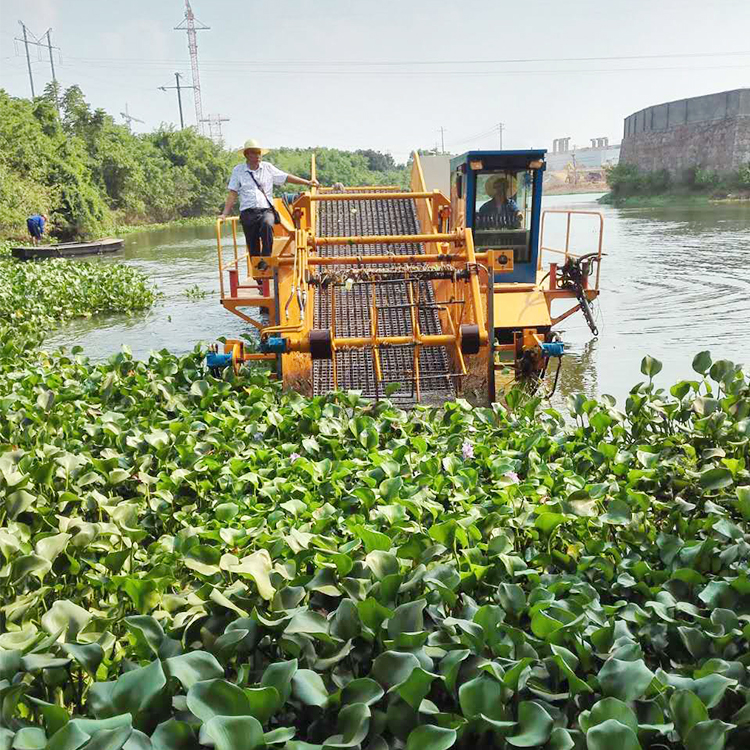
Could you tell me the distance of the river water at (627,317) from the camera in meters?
9.85

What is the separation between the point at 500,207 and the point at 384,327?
3151 mm

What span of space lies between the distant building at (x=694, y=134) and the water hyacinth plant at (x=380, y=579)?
158ft

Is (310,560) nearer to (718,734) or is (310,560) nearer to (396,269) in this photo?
(718,734)

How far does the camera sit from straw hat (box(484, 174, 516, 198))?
9.59 metres

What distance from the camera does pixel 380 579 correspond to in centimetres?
253

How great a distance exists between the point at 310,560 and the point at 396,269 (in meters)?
4.39

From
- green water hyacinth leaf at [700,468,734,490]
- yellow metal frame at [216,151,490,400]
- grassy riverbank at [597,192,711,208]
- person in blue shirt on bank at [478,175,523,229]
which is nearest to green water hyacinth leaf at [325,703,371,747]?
green water hyacinth leaf at [700,468,734,490]

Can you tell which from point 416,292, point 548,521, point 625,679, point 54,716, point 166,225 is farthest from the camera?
point 166,225

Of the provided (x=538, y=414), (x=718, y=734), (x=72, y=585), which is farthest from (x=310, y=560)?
(x=538, y=414)

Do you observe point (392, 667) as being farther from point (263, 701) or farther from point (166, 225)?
point (166, 225)

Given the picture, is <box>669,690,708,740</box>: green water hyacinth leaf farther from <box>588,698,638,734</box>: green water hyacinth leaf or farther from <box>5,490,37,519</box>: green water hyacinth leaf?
<box>5,490,37,519</box>: green water hyacinth leaf

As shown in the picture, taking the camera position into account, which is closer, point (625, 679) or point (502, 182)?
point (625, 679)

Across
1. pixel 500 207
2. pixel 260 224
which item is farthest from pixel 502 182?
pixel 260 224

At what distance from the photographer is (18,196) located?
30094 mm
